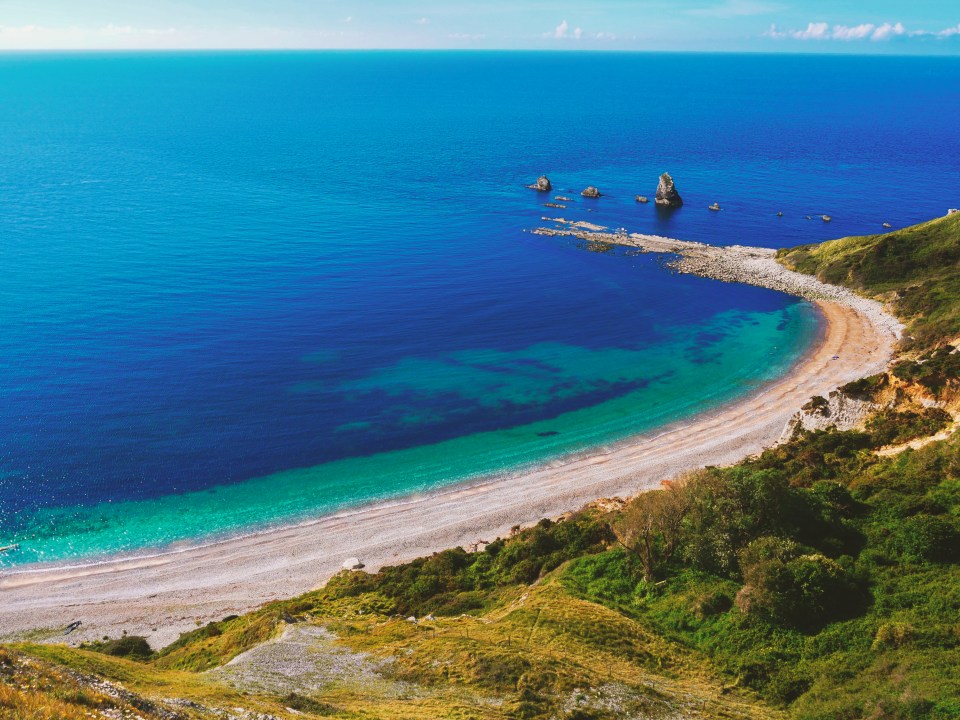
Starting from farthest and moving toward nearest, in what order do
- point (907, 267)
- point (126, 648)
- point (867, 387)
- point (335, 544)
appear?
point (907, 267) < point (867, 387) < point (335, 544) < point (126, 648)

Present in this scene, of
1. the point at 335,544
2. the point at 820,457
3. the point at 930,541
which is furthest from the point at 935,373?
the point at 335,544

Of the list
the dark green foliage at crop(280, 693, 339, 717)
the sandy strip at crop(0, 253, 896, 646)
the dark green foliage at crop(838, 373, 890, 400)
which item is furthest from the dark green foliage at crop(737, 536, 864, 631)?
the dark green foliage at crop(838, 373, 890, 400)

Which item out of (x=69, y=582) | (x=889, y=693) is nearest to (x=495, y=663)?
(x=889, y=693)

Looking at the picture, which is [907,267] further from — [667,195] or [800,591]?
[800,591]

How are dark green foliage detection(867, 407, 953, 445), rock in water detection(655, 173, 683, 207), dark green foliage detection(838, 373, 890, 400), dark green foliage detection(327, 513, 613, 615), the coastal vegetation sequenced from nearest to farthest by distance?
the coastal vegetation → dark green foliage detection(327, 513, 613, 615) → dark green foliage detection(867, 407, 953, 445) → dark green foliage detection(838, 373, 890, 400) → rock in water detection(655, 173, 683, 207)

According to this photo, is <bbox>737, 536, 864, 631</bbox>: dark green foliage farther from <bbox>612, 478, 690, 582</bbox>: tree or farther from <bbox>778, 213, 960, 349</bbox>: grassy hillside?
<bbox>778, 213, 960, 349</bbox>: grassy hillside

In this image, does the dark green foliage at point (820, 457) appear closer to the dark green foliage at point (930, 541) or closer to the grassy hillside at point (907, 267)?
the dark green foliage at point (930, 541)
